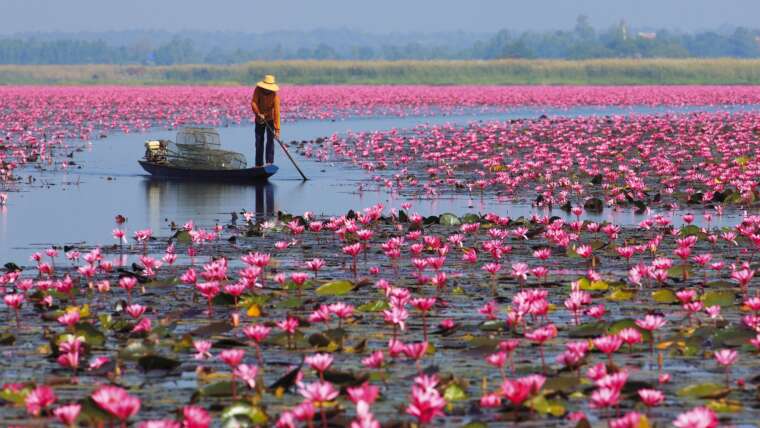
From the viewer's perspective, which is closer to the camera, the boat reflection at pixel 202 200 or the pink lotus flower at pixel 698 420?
the pink lotus flower at pixel 698 420

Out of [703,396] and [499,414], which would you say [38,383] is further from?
[703,396]

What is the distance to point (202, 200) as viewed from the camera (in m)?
21.5

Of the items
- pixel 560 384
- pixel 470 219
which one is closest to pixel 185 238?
pixel 470 219

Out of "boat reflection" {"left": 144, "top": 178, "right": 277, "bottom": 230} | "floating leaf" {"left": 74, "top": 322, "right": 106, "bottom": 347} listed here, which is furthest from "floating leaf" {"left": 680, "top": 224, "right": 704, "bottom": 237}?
"floating leaf" {"left": 74, "top": 322, "right": 106, "bottom": 347}

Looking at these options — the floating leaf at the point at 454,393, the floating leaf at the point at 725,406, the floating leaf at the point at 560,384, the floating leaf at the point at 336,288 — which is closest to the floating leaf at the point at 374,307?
the floating leaf at the point at 336,288

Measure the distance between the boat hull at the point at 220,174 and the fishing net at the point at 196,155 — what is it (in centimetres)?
18

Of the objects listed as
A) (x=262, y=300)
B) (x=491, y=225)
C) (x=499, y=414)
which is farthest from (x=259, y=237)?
(x=499, y=414)

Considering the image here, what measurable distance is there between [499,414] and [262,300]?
385 cm

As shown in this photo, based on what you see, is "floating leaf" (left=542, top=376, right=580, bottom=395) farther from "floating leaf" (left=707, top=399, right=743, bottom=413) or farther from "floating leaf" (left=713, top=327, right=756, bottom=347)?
"floating leaf" (left=713, top=327, right=756, bottom=347)

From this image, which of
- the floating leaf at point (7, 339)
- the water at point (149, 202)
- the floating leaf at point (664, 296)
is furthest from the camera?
the water at point (149, 202)

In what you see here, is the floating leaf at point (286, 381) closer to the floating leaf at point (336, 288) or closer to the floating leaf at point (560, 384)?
the floating leaf at point (560, 384)

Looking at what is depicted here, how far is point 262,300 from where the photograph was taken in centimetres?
1061

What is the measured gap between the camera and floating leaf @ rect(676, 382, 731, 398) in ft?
24.1

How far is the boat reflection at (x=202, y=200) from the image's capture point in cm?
1888
